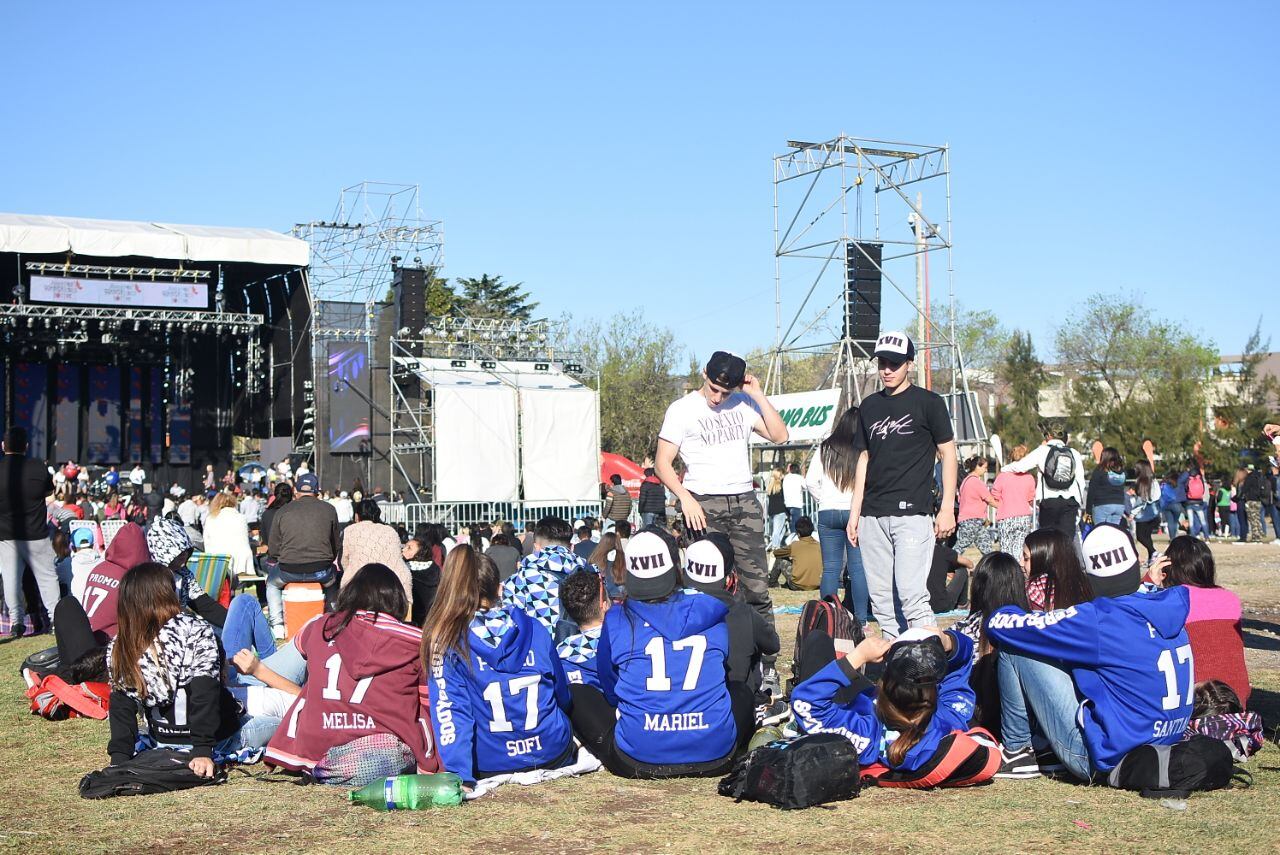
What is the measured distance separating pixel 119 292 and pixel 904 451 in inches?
1018

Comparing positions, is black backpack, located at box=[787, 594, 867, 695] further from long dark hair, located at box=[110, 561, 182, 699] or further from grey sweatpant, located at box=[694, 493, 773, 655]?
long dark hair, located at box=[110, 561, 182, 699]

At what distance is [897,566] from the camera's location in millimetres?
6555

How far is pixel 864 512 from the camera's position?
6.68 m

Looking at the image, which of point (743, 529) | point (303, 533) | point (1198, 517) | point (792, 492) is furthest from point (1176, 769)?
point (1198, 517)

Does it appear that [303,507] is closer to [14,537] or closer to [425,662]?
[14,537]

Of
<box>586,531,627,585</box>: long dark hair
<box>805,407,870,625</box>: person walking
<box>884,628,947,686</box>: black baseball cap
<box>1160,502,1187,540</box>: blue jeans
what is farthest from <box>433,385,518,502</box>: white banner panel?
<box>884,628,947,686</box>: black baseball cap

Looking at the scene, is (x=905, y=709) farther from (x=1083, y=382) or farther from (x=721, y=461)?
(x=1083, y=382)

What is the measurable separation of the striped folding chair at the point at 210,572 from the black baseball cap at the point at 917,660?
530 cm

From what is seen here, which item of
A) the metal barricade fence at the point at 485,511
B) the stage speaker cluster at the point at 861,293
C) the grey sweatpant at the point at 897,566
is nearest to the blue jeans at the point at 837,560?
the grey sweatpant at the point at 897,566

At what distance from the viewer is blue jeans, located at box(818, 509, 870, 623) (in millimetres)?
9633

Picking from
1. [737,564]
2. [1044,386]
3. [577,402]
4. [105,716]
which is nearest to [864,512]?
[737,564]

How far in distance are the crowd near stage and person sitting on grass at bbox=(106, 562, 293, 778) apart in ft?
81.6

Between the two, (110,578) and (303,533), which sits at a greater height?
(303,533)

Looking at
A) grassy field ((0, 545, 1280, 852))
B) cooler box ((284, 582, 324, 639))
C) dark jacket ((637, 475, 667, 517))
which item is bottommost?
grassy field ((0, 545, 1280, 852))
